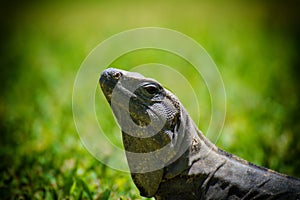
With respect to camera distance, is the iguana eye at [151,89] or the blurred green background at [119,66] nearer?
the iguana eye at [151,89]

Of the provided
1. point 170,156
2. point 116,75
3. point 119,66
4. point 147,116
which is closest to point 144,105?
point 147,116

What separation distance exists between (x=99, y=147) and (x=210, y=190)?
97.7 inches

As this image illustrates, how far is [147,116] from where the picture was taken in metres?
3.34

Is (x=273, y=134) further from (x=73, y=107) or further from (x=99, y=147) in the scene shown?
(x=73, y=107)

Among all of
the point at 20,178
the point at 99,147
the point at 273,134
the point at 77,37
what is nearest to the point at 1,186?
the point at 20,178

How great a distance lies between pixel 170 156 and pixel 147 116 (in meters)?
0.34

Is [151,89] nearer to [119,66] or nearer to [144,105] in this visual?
[144,105]

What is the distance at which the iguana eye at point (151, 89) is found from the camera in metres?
3.35

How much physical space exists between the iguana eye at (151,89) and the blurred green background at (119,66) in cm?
122

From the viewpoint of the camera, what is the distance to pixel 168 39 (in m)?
10.8

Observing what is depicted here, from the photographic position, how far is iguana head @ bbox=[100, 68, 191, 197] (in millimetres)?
3348

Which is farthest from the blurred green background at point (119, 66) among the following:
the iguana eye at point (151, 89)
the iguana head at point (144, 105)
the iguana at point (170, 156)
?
the iguana eye at point (151, 89)

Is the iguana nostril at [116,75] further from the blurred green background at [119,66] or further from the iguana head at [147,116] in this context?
the blurred green background at [119,66]

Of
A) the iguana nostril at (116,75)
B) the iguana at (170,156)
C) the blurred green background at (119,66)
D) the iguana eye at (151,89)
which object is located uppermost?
the iguana nostril at (116,75)
